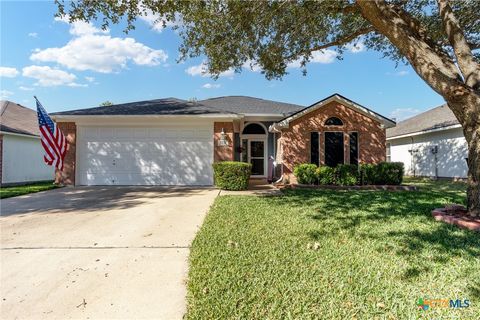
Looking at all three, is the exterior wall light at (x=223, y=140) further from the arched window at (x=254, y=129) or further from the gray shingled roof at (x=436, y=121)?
the gray shingled roof at (x=436, y=121)

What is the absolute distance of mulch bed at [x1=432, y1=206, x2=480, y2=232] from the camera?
5.18m

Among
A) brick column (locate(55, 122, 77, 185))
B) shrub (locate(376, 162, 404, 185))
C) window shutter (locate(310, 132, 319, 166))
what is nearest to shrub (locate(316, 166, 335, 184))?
window shutter (locate(310, 132, 319, 166))

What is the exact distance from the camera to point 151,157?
42.1 feet

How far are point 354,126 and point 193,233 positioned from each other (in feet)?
35.3

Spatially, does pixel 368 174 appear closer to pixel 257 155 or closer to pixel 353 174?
pixel 353 174

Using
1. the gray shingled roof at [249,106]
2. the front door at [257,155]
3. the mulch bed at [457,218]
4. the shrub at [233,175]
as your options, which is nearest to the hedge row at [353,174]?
the shrub at [233,175]

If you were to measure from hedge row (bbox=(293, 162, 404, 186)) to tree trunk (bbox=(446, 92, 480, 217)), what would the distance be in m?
6.21

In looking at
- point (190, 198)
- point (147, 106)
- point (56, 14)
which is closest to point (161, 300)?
point (190, 198)

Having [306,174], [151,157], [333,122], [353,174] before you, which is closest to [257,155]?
[306,174]

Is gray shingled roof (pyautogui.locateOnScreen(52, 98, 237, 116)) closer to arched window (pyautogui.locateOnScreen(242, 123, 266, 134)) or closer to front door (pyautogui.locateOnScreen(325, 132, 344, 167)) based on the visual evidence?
arched window (pyautogui.locateOnScreen(242, 123, 266, 134))

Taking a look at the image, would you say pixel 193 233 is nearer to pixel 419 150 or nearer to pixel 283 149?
pixel 283 149

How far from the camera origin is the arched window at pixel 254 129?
16.0 meters

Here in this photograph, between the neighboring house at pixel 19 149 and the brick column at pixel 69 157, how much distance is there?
434 centimetres

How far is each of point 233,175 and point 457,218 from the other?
7.14m
